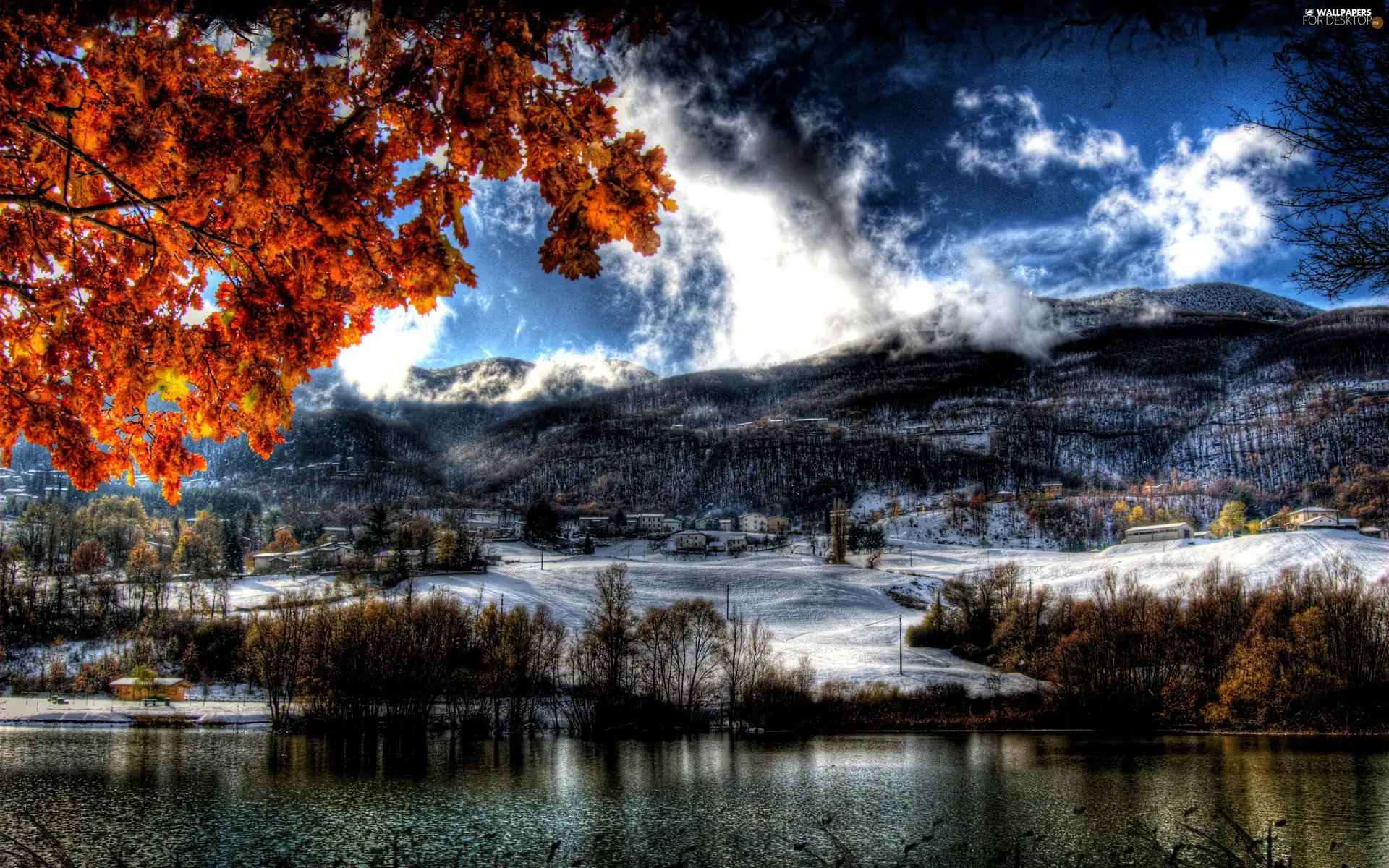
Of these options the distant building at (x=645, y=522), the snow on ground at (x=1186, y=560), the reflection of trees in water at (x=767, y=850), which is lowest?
the reflection of trees in water at (x=767, y=850)

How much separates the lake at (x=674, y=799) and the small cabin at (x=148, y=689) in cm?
1238

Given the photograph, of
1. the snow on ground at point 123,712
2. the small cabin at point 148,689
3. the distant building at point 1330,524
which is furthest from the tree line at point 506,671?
the distant building at point 1330,524

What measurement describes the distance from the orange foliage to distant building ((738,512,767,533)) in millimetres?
154519

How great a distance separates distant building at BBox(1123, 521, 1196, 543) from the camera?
109000 millimetres

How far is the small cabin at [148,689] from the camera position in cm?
5688

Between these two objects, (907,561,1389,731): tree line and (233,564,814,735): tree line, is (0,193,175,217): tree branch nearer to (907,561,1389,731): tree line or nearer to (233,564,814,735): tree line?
(233,564,814,735): tree line

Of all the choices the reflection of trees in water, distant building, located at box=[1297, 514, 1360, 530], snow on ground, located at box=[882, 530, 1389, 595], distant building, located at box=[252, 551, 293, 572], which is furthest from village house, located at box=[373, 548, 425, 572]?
distant building, located at box=[1297, 514, 1360, 530]

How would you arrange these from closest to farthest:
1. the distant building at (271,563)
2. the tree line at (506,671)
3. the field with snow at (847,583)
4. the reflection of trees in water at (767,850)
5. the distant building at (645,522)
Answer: the reflection of trees in water at (767,850) < the tree line at (506,671) < the field with snow at (847,583) < the distant building at (271,563) < the distant building at (645,522)

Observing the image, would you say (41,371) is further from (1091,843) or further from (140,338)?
(1091,843)

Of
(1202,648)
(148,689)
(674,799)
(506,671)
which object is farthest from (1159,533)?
(148,689)

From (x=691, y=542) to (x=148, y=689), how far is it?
78.8 metres

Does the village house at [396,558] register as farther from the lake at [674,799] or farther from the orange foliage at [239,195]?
the orange foliage at [239,195]

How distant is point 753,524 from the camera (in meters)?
165

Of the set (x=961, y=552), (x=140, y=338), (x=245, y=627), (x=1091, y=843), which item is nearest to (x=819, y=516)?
(x=961, y=552)
